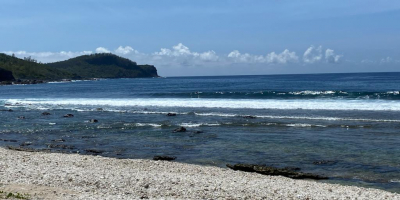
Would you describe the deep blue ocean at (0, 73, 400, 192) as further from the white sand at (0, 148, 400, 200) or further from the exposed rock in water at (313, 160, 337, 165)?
the white sand at (0, 148, 400, 200)

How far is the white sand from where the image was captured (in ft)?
34.0

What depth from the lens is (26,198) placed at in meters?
9.22

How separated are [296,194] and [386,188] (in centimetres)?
358

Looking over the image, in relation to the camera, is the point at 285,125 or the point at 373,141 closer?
the point at 373,141

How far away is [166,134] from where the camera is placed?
77.8ft

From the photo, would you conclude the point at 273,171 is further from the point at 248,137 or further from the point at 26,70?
the point at 26,70

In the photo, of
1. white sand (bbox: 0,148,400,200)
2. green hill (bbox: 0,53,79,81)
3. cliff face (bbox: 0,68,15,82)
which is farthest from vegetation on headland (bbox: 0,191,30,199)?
green hill (bbox: 0,53,79,81)

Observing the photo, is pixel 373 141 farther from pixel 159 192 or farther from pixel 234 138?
pixel 159 192

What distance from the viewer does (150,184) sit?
37.1 ft

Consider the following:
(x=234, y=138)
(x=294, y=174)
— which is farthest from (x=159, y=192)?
(x=234, y=138)

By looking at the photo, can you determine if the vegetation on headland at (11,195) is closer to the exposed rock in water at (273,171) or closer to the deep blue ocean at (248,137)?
the exposed rock in water at (273,171)

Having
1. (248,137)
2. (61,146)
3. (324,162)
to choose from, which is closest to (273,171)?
(324,162)

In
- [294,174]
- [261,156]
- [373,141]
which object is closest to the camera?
[294,174]

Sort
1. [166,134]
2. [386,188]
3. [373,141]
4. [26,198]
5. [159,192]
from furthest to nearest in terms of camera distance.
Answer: [166,134] → [373,141] → [386,188] → [159,192] → [26,198]
